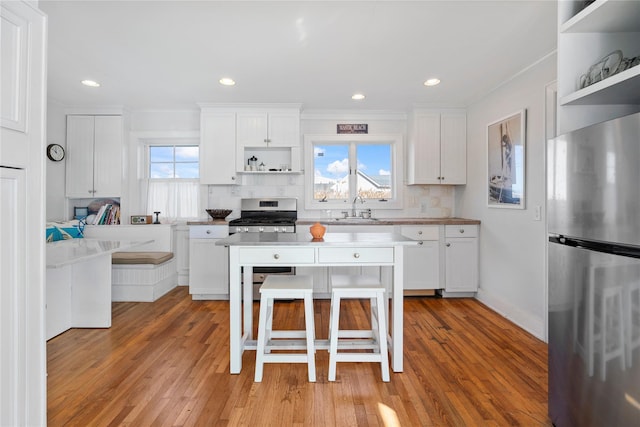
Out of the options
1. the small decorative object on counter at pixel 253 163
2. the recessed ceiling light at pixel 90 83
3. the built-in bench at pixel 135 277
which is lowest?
the built-in bench at pixel 135 277

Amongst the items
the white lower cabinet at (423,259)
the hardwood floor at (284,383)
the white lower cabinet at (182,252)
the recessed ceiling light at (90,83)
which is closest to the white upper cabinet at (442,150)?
the white lower cabinet at (423,259)

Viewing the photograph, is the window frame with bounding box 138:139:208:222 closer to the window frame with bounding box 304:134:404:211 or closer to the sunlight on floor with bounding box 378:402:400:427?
the window frame with bounding box 304:134:404:211

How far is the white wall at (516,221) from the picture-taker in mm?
2855

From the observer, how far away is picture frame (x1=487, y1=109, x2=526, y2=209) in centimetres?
307

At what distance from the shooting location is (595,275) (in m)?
1.37

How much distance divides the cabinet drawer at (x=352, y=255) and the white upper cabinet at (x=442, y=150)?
89.1 inches

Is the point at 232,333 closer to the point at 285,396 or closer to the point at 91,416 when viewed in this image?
the point at 285,396

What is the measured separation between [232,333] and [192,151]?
314 cm

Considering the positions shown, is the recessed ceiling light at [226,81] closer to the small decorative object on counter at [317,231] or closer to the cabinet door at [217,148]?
the cabinet door at [217,148]

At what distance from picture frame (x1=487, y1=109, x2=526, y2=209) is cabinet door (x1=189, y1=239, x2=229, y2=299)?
10.1ft

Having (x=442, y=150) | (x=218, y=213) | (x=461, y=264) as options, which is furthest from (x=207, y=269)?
(x=442, y=150)

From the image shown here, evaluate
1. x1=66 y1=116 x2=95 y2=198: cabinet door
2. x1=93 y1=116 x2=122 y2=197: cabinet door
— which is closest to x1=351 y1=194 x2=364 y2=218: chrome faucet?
x1=93 y1=116 x2=122 y2=197: cabinet door

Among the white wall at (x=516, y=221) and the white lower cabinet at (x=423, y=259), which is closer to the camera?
the white wall at (x=516, y=221)

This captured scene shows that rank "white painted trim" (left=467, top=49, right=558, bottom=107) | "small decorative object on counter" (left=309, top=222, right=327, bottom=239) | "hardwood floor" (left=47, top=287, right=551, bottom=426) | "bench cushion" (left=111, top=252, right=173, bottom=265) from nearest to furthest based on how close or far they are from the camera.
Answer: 1. "hardwood floor" (left=47, top=287, right=551, bottom=426)
2. "small decorative object on counter" (left=309, top=222, right=327, bottom=239)
3. "white painted trim" (left=467, top=49, right=558, bottom=107)
4. "bench cushion" (left=111, top=252, right=173, bottom=265)
